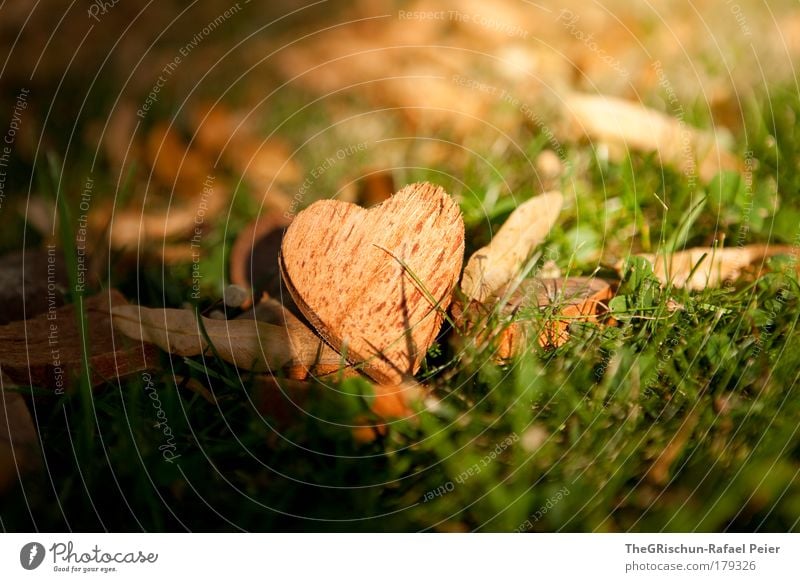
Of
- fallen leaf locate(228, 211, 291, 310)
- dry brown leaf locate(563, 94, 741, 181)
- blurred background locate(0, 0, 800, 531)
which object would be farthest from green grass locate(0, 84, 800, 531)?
dry brown leaf locate(563, 94, 741, 181)

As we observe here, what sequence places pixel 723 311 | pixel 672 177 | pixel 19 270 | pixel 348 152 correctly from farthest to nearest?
pixel 348 152 → pixel 672 177 → pixel 19 270 → pixel 723 311

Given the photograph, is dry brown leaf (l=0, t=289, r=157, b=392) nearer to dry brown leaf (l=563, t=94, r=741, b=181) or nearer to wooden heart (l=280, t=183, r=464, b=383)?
wooden heart (l=280, t=183, r=464, b=383)

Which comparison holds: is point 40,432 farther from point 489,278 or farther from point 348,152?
point 348,152

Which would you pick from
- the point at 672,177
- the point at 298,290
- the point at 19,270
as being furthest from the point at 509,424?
the point at 19,270

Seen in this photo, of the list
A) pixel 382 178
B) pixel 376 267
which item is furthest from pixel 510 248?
pixel 382 178

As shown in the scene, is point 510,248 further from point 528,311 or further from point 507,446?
point 507,446
